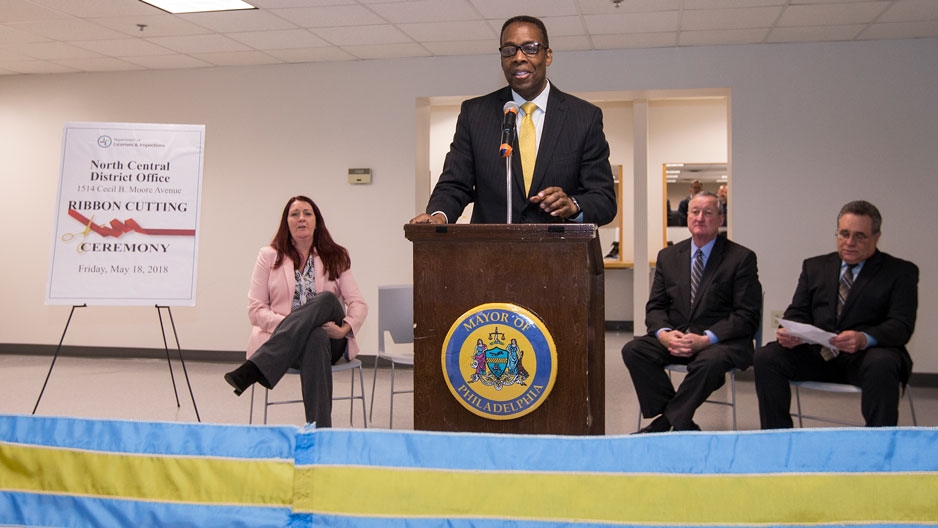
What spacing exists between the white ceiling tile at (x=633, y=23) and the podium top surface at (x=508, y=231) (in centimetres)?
451

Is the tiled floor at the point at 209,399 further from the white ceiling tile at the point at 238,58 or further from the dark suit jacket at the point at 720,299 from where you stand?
the white ceiling tile at the point at 238,58

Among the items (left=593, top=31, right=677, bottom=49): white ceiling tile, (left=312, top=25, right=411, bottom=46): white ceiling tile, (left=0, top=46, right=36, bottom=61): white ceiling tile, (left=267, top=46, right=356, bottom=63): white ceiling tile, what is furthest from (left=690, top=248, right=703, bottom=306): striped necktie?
(left=0, top=46, right=36, bottom=61): white ceiling tile

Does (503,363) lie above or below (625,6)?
below

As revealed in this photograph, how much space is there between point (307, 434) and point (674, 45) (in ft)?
20.2

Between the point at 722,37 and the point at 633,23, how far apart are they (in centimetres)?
92

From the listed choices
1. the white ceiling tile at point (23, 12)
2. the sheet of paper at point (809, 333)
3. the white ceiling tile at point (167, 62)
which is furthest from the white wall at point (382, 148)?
the sheet of paper at point (809, 333)

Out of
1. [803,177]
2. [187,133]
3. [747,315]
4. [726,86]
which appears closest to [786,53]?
[726,86]

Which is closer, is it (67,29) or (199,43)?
(67,29)

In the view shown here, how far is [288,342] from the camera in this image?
12.1ft

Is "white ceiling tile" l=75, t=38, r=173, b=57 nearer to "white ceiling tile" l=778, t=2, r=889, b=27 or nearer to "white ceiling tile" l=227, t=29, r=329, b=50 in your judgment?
"white ceiling tile" l=227, t=29, r=329, b=50

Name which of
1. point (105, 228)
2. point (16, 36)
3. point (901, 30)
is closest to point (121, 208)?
point (105, 228)

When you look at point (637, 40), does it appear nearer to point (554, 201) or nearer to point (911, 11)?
point (911, 11)

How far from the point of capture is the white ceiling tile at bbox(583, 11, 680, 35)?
5.81 meters

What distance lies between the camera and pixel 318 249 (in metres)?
4.25
